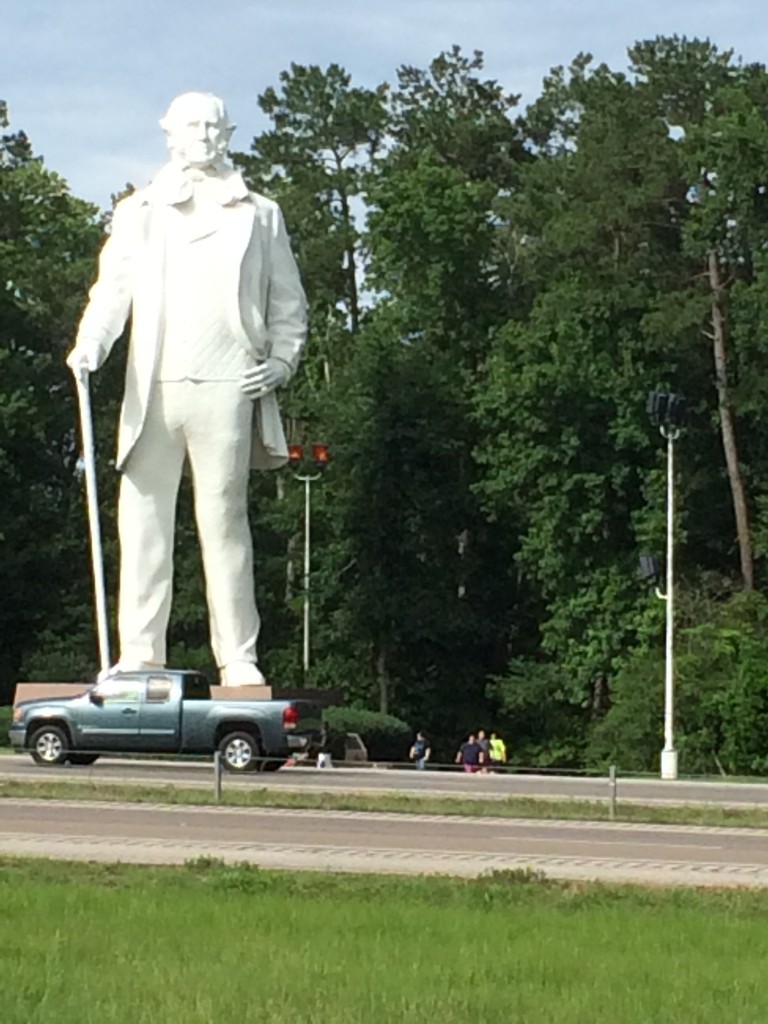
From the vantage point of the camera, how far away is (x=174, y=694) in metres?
29.5

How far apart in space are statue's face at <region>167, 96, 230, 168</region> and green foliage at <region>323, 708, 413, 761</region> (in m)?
11.6

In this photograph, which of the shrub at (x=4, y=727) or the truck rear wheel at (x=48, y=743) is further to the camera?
the shrub at (x=4, y=727)

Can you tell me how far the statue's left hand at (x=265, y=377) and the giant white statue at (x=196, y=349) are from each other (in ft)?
0.08

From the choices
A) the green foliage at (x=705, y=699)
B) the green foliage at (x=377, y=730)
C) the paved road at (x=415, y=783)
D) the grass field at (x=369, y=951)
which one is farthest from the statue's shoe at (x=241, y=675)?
the grass field at (x=369, y=951)

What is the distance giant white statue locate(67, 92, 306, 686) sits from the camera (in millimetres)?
36000

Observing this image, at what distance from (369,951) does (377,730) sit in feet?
111

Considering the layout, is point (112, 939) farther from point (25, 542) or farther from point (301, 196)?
point (301, 196)

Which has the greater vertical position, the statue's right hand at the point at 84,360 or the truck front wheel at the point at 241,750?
the statue's right hand at the point at 84,360

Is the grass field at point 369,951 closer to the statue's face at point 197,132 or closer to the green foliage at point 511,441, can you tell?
the statue's face at point 197,132

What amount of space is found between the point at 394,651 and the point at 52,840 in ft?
114

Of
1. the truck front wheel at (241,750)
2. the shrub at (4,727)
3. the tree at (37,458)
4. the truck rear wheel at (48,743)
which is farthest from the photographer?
the tree at (37,458)

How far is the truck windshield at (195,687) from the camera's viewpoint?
29734 mm

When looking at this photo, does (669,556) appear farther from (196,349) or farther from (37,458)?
(37,458)

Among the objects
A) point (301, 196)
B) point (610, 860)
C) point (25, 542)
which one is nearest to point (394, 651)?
point (25, 542)
